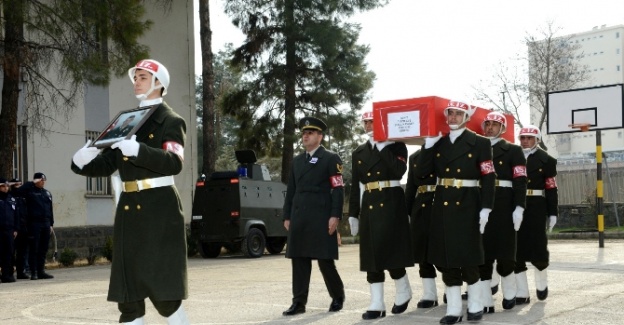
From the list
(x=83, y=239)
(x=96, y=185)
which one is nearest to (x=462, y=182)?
(x=83, y=239)

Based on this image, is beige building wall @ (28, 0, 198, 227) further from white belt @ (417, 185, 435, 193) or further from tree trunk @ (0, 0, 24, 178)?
white belt @ (417, 185, 435, 193)

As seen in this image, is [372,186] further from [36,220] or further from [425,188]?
[36,220]

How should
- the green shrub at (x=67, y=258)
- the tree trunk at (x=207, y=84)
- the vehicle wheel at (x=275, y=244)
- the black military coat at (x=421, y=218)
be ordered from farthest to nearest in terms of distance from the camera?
the tree trunk at (x=207, y=84) → the vehicle wheel at (x=275, y=244) → the green shrub at (x=67, y=258) → the black military coat at (x=421, y=218)

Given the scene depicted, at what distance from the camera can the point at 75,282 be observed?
14477 mm

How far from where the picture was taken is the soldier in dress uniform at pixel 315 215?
9.38 metres

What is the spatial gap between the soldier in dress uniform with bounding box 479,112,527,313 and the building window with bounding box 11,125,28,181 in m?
14.8

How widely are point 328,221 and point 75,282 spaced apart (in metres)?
6.60

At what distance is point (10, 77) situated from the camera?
18.7 meters

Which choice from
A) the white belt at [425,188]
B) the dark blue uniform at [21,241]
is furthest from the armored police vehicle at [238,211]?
the white belt at [425,188]

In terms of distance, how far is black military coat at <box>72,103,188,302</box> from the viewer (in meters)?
5.88

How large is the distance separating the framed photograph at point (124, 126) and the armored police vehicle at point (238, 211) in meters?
15.4

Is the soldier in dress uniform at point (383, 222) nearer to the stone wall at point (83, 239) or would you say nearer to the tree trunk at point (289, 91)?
the stone wall at point (83, 239)

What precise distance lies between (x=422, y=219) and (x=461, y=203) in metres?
0.90

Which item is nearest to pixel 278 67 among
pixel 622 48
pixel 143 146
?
pixel 143 146
